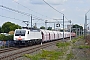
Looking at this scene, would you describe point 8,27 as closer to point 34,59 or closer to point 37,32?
point 37,32

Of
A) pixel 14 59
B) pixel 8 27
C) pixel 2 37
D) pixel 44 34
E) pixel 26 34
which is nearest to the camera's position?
pixel 14 59

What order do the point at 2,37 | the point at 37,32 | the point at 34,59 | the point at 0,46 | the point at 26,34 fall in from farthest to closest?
the point at 37,32
the point at 2,37
the point at 26,34
the point at 0,46
the point at 34,59

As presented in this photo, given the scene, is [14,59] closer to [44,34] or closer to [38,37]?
[38,37]

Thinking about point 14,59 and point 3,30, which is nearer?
point 14,59

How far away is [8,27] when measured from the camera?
101750mm

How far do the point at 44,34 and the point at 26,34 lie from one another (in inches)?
568

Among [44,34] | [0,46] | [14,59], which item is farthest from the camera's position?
[44,34]

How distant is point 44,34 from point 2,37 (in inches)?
521

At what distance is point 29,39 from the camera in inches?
1624

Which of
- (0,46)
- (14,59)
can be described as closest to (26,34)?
(0,46)

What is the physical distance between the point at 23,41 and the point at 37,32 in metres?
9.54

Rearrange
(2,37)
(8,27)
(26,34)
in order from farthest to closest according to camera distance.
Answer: (8,27), (2,37), (26,34)

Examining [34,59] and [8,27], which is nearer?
[34,59]

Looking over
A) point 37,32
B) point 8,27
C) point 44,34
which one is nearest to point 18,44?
point 37,32
